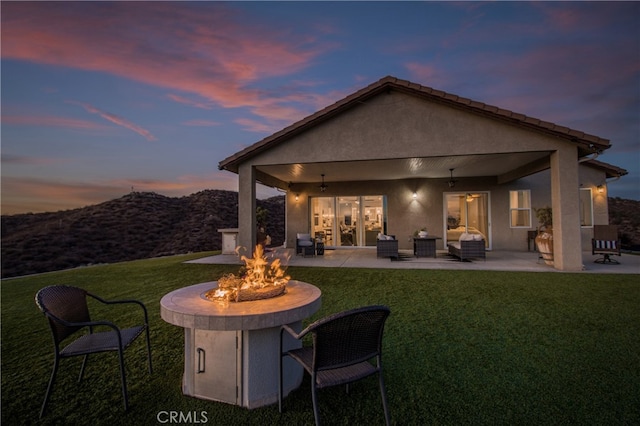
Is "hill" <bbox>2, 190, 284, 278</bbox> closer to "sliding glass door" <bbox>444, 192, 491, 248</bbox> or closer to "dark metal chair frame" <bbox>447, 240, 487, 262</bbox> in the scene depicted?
"sliding glass door" <bbox>444, 192, 491, 248</bbox>

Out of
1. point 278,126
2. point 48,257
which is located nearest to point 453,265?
point 278,126

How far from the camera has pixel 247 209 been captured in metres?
9.05

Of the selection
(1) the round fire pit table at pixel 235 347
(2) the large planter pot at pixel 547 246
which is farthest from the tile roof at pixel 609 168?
(1) the round fire pit table at pixel 235 347

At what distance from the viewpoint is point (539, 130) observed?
7.42 meters

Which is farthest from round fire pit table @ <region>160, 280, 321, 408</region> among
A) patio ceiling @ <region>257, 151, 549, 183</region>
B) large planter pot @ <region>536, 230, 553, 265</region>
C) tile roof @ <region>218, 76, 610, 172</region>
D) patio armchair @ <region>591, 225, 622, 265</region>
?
patio armchair @ <region>591, 225, 622, 265</region>

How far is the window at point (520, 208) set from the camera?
39.4ft

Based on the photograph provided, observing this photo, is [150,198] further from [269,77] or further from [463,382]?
[463,382]

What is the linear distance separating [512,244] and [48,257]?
75.0 ft

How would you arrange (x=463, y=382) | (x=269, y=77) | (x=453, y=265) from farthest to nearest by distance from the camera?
(x=269, y=77), (x=453, y=265), (x=463, y=382)

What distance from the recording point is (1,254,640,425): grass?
2.13 meters

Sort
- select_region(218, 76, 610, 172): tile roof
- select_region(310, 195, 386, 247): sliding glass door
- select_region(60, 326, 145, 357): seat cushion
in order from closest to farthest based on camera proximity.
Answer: select_region(60, 326, 145, 357): seat cushion
select_region(218, 76, 610, 172): tile roof
select_region(310, 195, 386, 247): sliding glass door

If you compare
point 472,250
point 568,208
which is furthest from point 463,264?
point 568,208

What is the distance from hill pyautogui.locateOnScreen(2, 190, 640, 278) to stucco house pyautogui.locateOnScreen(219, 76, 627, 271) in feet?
18.6

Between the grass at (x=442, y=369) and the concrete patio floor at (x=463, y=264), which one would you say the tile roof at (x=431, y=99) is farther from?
the grass at (x=442, y=369)
